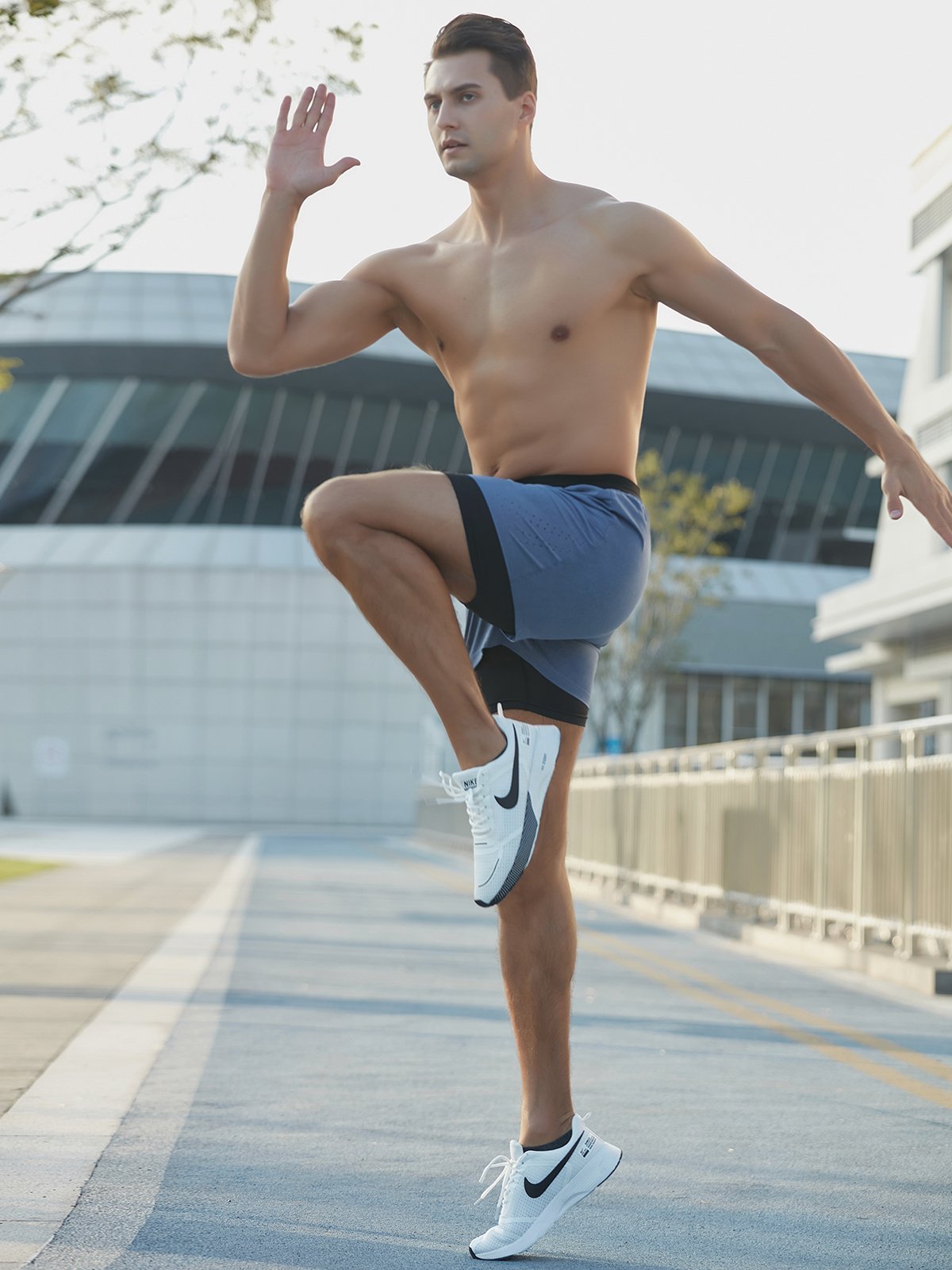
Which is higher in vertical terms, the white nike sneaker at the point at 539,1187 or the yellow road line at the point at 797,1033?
the white nike sneaker at the point at 539,1187

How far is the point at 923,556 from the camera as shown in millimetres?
38125

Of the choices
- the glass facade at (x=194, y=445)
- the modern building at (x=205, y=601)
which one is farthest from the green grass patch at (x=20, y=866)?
the glass facade at (x=194, y=445)

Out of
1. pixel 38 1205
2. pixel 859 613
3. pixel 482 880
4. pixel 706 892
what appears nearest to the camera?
pixel 482 880

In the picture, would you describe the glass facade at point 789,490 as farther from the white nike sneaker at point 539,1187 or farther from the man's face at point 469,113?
the white nike sneaker at point 539,1187

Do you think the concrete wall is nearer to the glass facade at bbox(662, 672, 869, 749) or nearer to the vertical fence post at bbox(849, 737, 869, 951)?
the glass facade at bbox(662, 672, 869, 749)

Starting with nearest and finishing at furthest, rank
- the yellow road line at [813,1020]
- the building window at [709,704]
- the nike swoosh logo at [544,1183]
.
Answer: the nike swoosh logo at [544,1183]
the yellow road line at [813,1020]
the building window at [709,704]

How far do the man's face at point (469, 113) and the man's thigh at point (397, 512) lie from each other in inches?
28.2

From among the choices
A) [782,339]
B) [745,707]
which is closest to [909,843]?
[782,339]

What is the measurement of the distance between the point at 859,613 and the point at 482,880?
34.5 metres

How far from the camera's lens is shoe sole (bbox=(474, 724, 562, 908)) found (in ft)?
11.7

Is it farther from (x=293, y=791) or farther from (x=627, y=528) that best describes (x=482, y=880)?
(x=293, y=791)

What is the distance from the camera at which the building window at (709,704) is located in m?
60.9

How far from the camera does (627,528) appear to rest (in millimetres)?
3785

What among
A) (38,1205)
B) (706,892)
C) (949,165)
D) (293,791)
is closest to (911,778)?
(706,892)
